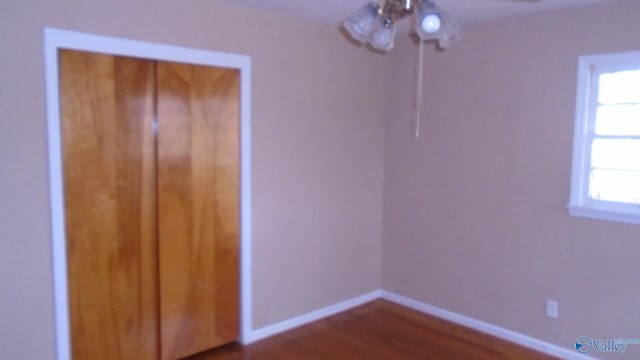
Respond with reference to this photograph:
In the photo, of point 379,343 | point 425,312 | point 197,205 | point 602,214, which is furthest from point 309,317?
point 602,214

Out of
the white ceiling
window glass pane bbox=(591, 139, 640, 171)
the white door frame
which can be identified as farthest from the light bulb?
window glass pane bbox=(591, 139, 640, 171)

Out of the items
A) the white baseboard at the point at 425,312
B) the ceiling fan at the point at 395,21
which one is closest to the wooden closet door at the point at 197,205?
the white baseboard at the point at 425,312

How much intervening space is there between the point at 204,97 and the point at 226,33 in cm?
45

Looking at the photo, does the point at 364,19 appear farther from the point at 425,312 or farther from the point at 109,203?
the point at 425,312

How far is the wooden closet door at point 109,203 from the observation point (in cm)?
257

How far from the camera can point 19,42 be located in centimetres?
234

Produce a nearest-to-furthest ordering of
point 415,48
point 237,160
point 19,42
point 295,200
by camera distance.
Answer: point 19,42 < point 237,160 < point 295,200 < point 415,48

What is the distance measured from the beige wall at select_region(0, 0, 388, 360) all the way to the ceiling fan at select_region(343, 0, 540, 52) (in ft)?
5.07

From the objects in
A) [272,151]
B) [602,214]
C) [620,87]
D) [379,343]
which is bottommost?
[379,343]

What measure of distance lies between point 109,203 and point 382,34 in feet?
6.06

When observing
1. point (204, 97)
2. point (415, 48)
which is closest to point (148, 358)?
point (204, 97)

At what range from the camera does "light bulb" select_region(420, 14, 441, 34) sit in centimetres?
160

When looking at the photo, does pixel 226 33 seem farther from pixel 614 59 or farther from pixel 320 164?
pixel 614 59

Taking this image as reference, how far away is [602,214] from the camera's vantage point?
295cm
